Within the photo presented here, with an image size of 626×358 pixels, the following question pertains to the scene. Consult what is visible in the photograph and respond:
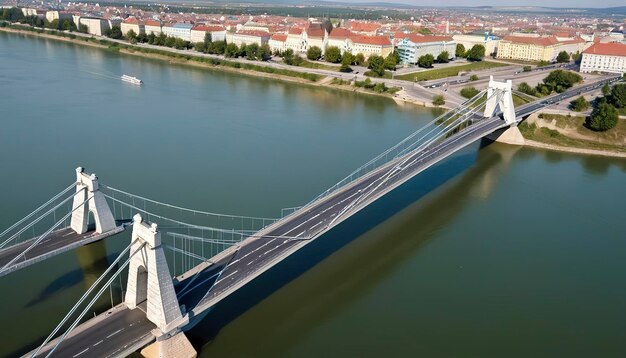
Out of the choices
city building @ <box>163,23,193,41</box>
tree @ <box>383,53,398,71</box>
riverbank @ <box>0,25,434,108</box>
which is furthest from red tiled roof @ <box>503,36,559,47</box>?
city building @ <box>163,23,193,41</box>

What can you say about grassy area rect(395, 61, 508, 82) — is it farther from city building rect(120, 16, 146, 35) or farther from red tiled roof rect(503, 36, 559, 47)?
city building rect(120, 16, 146, 35)

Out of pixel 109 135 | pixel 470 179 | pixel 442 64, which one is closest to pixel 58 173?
pixel 109 135

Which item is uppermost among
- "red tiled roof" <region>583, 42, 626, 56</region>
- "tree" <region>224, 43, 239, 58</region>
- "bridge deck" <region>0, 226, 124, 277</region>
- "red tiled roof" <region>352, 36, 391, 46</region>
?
"red tiled roof" <region>352, 36, 391, 46</region>

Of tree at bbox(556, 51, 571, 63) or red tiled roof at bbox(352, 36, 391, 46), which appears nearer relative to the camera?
red tiled roof at bbox(352, 36, 391, 46)

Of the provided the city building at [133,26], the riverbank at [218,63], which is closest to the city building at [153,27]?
the city building at [133,26]

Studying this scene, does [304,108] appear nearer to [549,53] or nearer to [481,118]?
[481,118]
